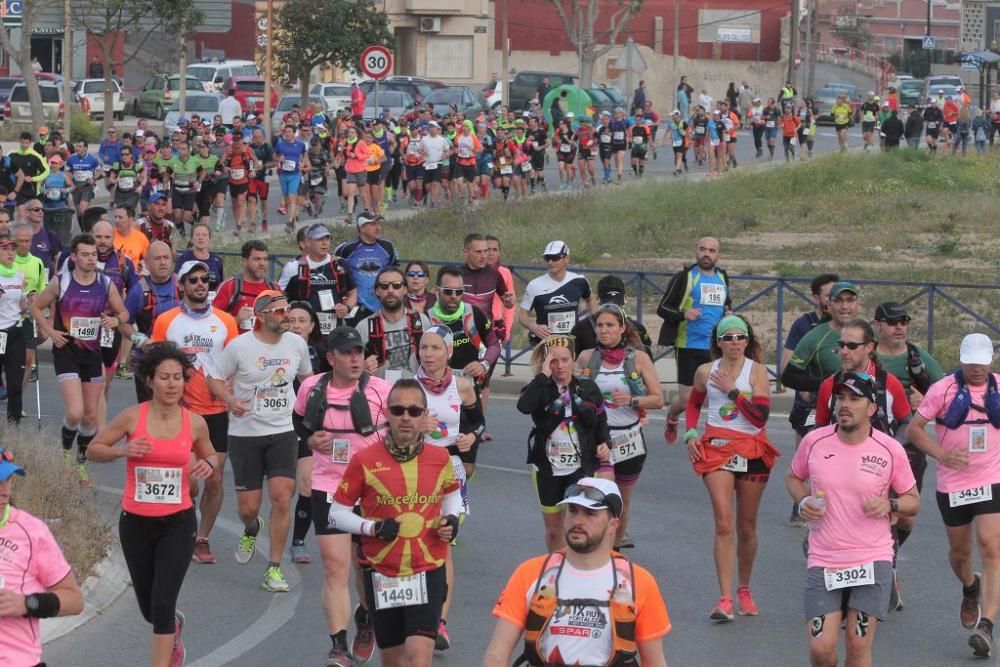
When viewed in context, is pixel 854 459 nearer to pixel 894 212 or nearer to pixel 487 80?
pixel 894 212

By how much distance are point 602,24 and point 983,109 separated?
26267 mm

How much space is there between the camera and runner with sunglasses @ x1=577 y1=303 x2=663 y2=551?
10.4 metres

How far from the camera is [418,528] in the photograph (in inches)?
305

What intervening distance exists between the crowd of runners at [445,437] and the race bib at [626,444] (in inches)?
0.5

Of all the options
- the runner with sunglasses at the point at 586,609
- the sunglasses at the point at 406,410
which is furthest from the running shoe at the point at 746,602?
A: the runner with sunglasses at the point at 586,609

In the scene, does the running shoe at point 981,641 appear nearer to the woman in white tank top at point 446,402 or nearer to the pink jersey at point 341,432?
the woman in white tank top at point 446,402

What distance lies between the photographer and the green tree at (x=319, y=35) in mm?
52969

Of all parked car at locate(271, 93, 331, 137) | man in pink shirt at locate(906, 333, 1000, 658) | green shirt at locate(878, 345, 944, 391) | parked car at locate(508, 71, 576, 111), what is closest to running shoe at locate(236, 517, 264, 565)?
green shirt at locate(878, 345, 944, 391)

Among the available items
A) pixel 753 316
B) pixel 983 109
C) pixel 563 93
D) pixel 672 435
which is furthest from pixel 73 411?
pixel 983 109

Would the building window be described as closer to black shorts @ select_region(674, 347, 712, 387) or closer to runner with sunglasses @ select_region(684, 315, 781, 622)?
black shorts @ select_region(674, 347, 712, 387)

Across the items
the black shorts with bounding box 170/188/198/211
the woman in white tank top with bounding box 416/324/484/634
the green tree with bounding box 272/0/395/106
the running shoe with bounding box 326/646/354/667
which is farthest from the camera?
the green tree with bounding box 272/0/395/106

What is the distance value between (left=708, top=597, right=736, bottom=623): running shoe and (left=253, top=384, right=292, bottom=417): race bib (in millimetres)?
2792

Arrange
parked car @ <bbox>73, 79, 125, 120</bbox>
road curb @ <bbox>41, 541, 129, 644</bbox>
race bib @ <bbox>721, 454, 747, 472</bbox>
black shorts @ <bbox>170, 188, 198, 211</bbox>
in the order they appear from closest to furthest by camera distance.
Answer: road curb @ <bbox>41, 541, 129, 644</bbox>, race bib @ <bbox>721, 454, 747, 472</bbox>, black shorts @ <bbox>170, 188, 198, 211</bbox>, parked car @ <bbox>73, 79, 125, 120</bbox>

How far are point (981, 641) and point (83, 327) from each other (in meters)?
7.05
